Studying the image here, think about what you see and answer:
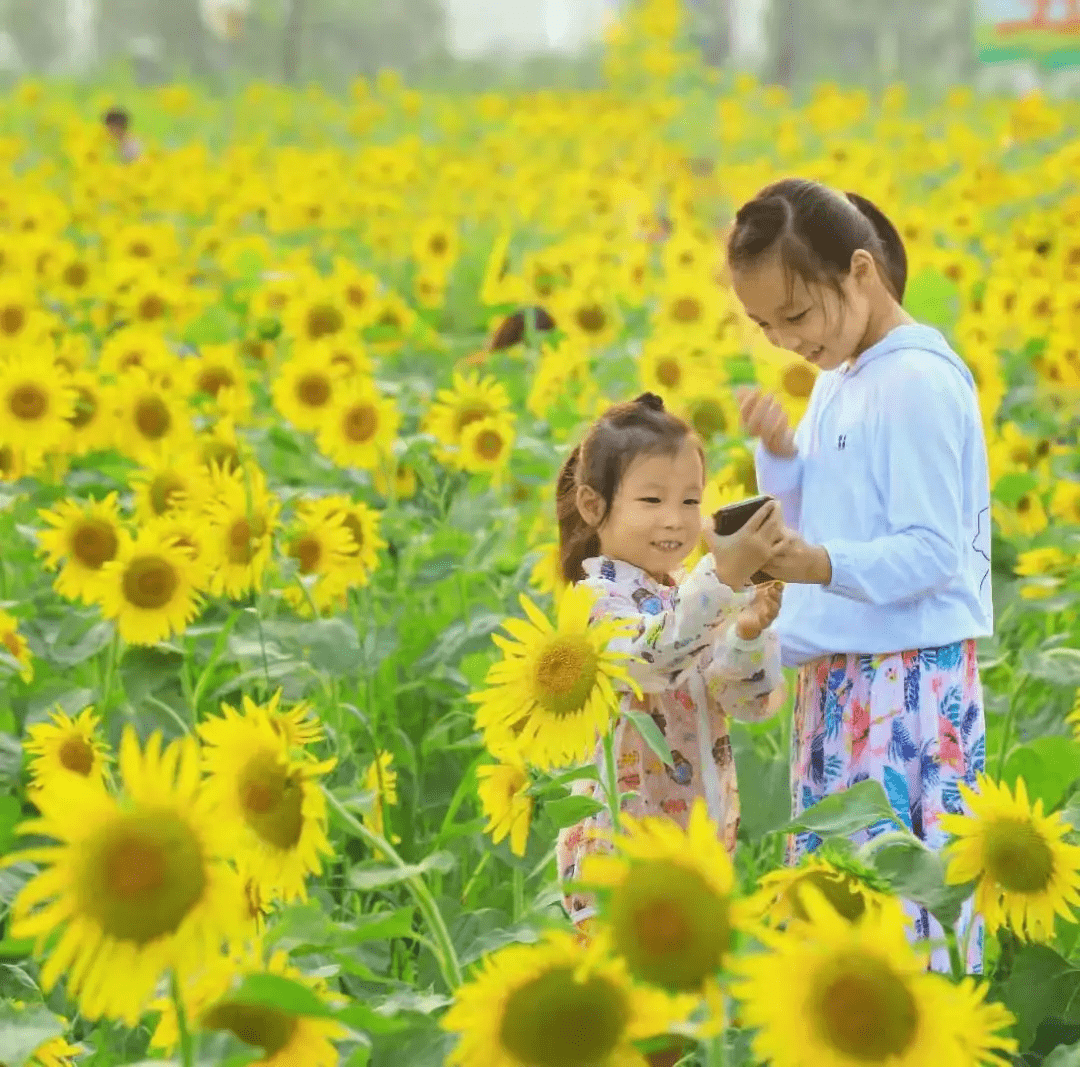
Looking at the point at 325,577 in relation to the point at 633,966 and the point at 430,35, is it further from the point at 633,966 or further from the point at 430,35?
the point at 430,35

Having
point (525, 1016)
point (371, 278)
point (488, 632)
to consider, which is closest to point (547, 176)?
point (371, 278)

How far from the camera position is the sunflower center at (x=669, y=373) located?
3.50m

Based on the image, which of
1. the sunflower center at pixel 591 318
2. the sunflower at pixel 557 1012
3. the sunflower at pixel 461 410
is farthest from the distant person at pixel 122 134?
the sunflower at pixel 557 1012

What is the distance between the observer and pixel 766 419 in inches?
73.1

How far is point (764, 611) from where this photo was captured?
169cm

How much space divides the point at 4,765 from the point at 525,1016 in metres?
1.24

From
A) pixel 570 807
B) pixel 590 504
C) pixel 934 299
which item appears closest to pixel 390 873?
pixel 570 807

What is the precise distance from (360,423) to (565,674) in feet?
4.94

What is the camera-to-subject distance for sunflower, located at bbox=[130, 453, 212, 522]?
2318mm

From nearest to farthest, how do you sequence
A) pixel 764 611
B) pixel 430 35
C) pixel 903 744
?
pixel 764 611, pixel 903 744, pixel 430 35

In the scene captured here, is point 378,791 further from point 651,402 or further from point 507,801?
point 651,402

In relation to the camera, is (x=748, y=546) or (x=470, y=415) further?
(x=470, y=415)

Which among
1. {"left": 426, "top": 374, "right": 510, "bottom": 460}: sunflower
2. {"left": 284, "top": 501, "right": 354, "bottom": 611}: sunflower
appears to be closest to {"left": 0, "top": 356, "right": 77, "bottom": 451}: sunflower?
{"left": 426, "top": 374, "right": 510, "bottom": 460}: sunflower

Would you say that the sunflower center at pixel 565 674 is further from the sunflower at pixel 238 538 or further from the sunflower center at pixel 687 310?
the sunflower center at pixel 687 310
